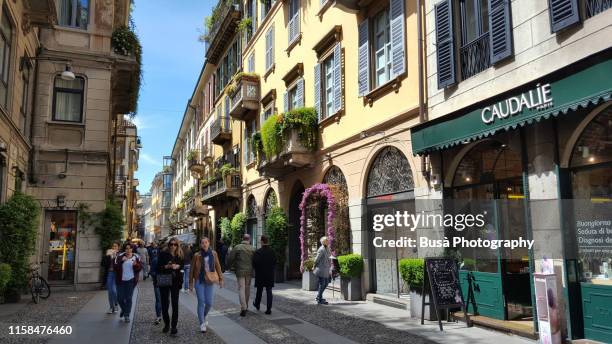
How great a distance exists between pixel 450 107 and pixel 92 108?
1279 centimetres

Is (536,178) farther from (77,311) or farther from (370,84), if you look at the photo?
(77,311)

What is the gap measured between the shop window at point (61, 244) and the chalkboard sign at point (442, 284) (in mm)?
12517

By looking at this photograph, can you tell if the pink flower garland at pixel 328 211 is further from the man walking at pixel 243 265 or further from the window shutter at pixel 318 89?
the man walking at pixel 243 265

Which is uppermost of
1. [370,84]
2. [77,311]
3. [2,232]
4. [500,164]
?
[370,84]

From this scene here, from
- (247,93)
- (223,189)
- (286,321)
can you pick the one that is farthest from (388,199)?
(223,189)

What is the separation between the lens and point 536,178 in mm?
8086

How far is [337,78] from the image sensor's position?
14859mm

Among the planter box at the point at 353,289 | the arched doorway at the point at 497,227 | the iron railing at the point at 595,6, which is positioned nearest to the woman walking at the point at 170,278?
the planter box at the point at 353,289

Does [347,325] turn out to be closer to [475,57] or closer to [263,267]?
[263,267]

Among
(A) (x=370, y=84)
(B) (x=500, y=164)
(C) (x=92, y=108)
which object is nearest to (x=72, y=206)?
(C) (x=92, y=108)

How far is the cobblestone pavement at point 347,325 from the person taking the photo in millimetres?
8164

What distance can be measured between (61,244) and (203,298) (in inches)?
391

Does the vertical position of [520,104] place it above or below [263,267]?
above

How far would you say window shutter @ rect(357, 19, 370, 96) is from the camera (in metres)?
13.1
